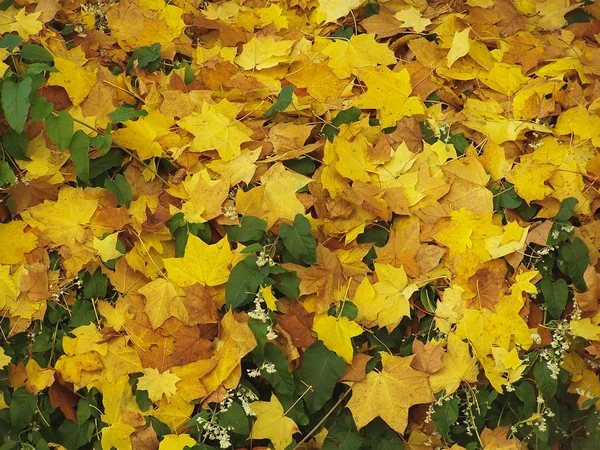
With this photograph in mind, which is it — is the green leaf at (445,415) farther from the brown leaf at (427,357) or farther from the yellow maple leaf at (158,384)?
the yellow maple leaf at (158,384)

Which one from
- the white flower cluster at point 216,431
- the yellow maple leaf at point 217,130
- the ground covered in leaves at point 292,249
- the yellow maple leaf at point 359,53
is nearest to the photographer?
the white flower cluster at point 216,431

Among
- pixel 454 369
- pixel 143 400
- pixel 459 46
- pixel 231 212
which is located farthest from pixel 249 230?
pixel 459 46

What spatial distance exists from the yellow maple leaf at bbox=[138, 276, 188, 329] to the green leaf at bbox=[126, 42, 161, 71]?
2.06 feet

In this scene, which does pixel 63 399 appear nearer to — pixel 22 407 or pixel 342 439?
pixel 22 407

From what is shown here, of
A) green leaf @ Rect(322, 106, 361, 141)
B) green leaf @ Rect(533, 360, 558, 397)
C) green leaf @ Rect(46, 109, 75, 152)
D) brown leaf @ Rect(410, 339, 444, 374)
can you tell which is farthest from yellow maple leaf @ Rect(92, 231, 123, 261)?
green leaf @ Rect(533, 360, 558, 397)

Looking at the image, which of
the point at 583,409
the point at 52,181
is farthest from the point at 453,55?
the point at 52,181

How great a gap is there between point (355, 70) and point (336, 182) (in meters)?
0.38

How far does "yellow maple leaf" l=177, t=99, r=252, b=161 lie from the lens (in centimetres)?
175

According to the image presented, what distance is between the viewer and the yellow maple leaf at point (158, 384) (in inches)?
58.6

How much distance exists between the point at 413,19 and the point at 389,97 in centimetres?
30

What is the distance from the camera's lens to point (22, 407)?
5.25 feet

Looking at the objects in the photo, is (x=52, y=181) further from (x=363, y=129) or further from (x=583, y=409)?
(x=583, y=409)

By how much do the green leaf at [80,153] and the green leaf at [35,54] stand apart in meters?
0.23

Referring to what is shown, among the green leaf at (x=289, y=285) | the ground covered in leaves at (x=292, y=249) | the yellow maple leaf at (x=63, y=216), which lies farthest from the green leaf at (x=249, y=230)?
the yellow maple leaf at (x=63, y=216)
